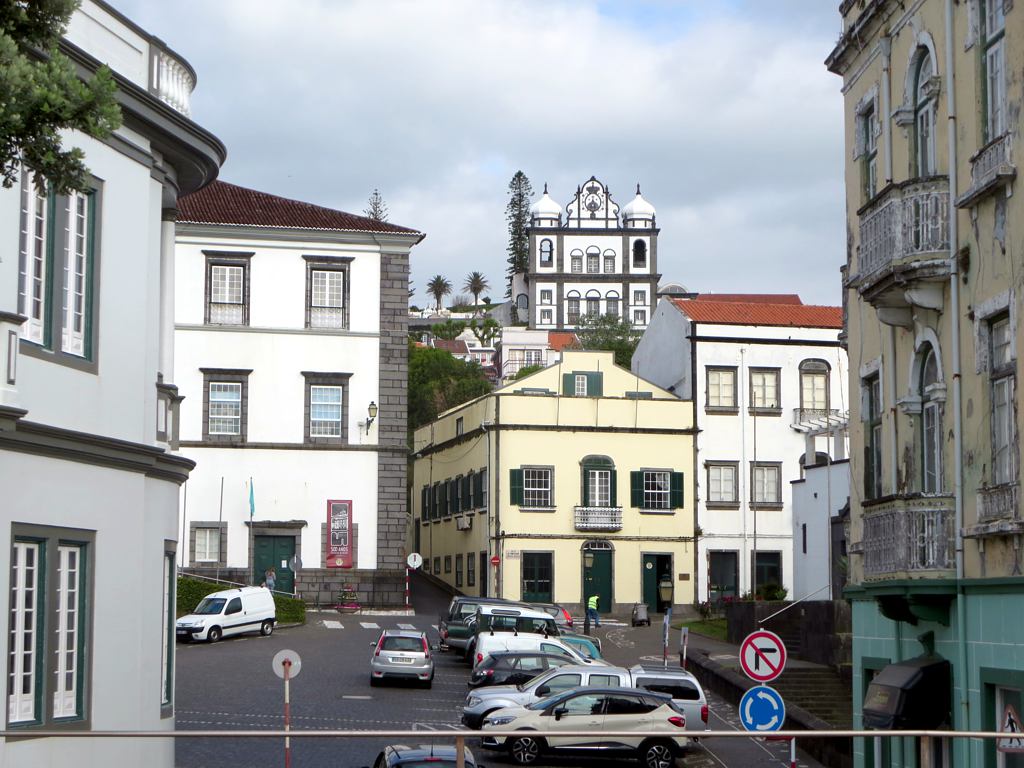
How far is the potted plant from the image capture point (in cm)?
5528

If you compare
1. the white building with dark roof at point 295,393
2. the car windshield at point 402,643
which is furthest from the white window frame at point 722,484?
the car windshield at point 402,643

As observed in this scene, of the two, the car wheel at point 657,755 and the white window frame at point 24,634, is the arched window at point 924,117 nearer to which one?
the white window frame at point 24,634

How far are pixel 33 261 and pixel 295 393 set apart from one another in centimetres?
4014

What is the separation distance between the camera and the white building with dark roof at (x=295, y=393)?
56.2 meters

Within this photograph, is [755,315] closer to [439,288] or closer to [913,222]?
[913,222]

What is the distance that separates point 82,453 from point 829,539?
3487 cm

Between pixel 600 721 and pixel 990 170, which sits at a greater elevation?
pixel 990 170

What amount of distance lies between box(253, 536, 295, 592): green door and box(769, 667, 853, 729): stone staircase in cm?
2373

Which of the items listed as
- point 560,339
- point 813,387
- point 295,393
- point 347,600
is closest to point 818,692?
point 347,600

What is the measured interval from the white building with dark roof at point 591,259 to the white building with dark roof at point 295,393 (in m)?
87.9

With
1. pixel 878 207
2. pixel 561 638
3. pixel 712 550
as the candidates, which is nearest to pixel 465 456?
pixel 712 550

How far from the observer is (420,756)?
63.1ft

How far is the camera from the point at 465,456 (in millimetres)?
67562

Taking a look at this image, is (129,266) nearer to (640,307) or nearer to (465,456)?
(465,456)
